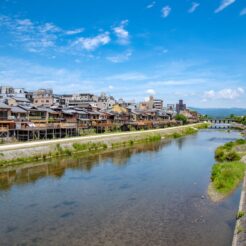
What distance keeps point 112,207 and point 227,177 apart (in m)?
11.2

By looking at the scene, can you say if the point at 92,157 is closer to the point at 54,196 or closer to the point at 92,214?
the point at 54,196

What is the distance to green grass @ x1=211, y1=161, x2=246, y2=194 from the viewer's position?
24469 millimetres

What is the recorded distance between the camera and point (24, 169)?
33281 millimetres

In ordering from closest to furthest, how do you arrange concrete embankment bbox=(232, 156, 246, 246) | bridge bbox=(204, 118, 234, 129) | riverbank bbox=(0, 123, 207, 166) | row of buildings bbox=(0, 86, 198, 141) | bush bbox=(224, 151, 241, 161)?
concrete embankment bbox=(232, 156, 246, 246) < riverbank bbox=(0, 123, 207, 166) < bush bbox=(224, 151, 241, 161) < row of buildings bbox=(0, 86, 198, 141) < bridge bbox=(204, 118, 234, 129)

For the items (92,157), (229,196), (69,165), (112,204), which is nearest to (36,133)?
(92,157)

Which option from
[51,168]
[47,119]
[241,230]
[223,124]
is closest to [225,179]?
[241,230]

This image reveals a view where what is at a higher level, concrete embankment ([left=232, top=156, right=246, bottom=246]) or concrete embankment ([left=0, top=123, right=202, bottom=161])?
concrete embankment ([left=0, top=123, right=202, bottom=161])

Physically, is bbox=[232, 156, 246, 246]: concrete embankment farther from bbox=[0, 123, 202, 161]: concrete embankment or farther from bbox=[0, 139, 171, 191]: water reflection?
bbox=[0, 123, 202, 161]: concrete embankment

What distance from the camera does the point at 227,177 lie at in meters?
26.2

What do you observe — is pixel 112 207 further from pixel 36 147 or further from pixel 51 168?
pixel 36 147

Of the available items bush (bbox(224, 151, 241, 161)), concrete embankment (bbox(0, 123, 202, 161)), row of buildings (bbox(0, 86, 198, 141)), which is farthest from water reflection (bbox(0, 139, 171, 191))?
bush (bbox(224, 151, 241, 161))

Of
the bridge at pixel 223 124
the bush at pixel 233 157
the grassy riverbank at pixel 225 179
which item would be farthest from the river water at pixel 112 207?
the bridge at pixel 223 124

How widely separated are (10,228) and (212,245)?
36.2ft

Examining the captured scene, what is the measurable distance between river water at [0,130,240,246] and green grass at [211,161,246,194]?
106 centimetres
